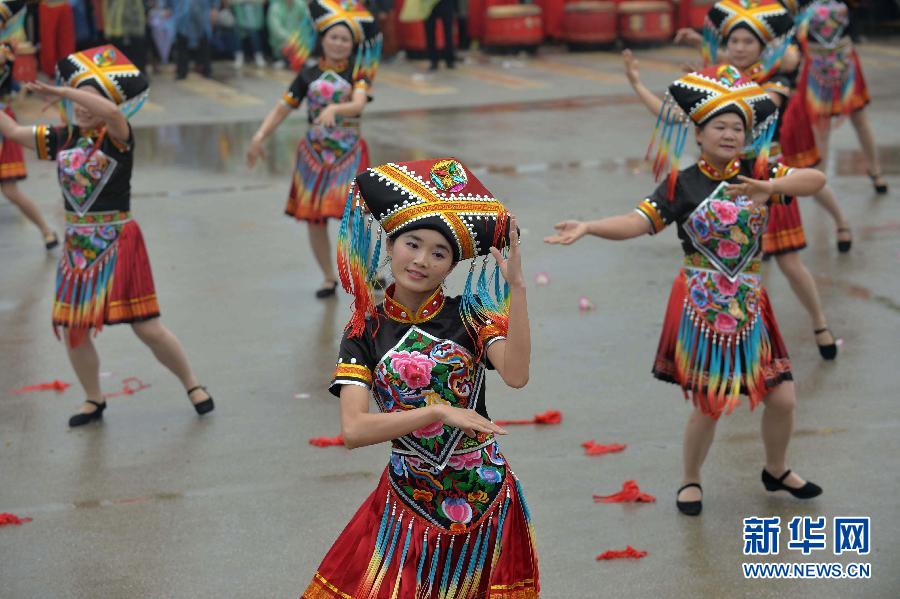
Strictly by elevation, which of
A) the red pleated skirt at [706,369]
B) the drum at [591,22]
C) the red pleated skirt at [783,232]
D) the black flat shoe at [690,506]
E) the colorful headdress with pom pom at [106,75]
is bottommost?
the drum at [591,22]

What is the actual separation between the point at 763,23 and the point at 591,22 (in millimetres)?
15293

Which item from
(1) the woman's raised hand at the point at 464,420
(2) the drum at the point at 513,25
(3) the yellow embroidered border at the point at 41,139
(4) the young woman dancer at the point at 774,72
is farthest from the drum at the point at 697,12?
(1) the woman's raised hand at the point at 464,420

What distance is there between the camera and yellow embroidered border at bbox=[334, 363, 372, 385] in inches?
147

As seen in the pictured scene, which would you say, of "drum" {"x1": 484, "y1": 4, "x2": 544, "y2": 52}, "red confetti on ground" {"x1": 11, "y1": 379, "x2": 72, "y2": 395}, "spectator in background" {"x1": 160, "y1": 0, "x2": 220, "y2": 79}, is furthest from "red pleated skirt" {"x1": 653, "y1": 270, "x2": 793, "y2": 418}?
"drum" {"x1": 484, "y1": 4, "x2": 544, "y2": 52}

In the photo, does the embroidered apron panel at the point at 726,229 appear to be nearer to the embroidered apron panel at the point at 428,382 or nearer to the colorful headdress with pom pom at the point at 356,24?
the embroidered apron panel at the point at 428,382

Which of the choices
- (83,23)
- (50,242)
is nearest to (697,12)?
(83,23)

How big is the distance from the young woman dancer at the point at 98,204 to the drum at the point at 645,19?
16849 millimetres

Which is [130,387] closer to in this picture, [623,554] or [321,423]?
[321,423]

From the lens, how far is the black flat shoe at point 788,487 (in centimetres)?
559

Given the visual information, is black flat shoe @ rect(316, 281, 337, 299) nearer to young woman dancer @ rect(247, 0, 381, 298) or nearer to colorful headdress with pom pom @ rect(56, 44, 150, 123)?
young woman dancer @ rect(247, 0, 381, 298)

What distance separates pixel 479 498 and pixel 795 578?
172cm

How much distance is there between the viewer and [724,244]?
17.6ft

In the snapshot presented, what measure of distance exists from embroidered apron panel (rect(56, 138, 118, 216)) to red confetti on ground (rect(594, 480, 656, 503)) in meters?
2.79

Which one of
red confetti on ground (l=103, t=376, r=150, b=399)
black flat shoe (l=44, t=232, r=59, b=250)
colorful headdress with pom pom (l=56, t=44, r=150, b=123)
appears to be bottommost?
black flat shoe (l=44, t=232, r=59, b=250)
